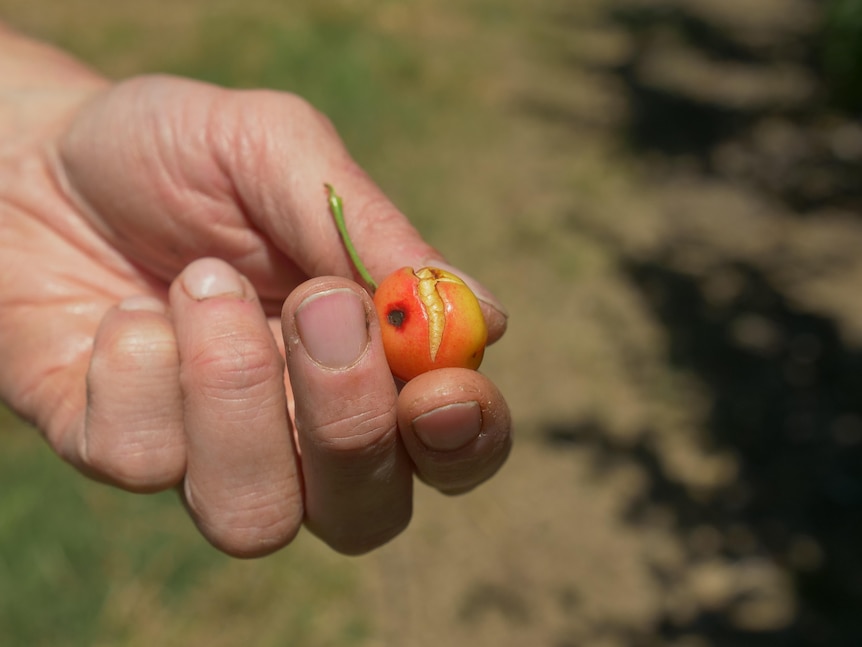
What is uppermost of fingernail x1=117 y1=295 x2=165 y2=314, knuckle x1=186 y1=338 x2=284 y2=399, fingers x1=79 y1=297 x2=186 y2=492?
knuckle x1=186 y1=338 x2=284 y2=399

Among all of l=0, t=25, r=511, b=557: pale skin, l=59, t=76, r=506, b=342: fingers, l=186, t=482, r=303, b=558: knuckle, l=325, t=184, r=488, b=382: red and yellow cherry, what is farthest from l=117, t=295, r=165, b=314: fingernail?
l=325, t=184, r=488, b=382: red and yellow cherry

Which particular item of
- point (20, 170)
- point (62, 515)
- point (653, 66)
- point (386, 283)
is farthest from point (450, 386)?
point (653, 66)

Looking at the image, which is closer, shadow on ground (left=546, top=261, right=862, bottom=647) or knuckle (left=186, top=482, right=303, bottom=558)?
knuckle (left=186, top=482, right=303, bottom=558)

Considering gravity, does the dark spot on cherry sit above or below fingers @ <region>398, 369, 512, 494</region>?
above

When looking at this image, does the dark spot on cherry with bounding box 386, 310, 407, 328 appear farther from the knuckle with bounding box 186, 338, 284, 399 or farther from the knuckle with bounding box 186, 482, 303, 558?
the knuckle with bounding box 186, 482, 303, 558

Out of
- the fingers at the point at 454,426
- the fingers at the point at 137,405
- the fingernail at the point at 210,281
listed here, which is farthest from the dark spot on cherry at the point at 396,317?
the fingers at the point at 137,405

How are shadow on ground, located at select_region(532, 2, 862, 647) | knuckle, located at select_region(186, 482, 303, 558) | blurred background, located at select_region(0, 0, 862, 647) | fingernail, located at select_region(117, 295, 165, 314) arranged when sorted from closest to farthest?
1. knuckle, located at select_region(186, 482, 303, 558)
2. fingernail, located at select_region(117, 295, 165, 314)
3. blurred background, located at select_region(0, 0, 862, 647)
4. shadow on ground, located at select_region(532, 2, 862, 647)

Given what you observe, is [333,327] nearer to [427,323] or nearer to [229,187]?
[427,323]

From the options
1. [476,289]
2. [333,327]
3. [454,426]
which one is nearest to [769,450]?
[476,289]
